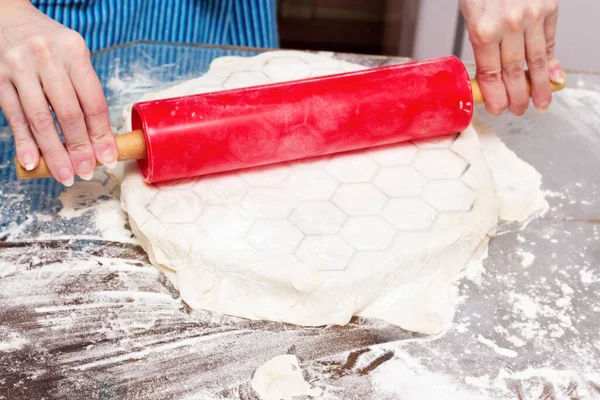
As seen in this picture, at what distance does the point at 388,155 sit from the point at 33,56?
0.68 m

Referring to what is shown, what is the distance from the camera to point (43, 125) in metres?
1.08

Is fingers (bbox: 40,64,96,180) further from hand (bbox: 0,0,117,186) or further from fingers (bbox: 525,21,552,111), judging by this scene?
fingers (bbox: 525,21,552,111)

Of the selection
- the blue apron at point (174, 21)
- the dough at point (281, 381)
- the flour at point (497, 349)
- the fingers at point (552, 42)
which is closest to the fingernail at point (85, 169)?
the dough at point (281, 381)

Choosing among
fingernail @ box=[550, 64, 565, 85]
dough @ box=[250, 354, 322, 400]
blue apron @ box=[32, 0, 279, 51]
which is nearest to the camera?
dough @ box=[250, 354, 322, 400]

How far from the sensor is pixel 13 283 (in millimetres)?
1139

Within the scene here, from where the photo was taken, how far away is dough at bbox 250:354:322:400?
99 cm

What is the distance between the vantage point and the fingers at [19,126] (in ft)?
3.49

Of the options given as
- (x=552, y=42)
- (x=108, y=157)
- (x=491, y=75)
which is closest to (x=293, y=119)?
(x=108, y=157)

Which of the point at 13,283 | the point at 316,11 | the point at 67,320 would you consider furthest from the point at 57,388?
the point at 316,11

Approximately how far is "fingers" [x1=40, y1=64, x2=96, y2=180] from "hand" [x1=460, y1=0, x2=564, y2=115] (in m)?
0.77

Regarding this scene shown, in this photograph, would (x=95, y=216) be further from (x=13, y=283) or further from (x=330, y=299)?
(x=330, y=299)

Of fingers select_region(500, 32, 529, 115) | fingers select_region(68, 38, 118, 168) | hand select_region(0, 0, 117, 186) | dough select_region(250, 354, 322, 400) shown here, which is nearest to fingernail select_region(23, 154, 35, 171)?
hand select_region(0, 0, 117, 186)

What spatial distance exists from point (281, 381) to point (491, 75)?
0.76 metres

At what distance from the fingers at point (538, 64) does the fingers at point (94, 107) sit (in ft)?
2.73
